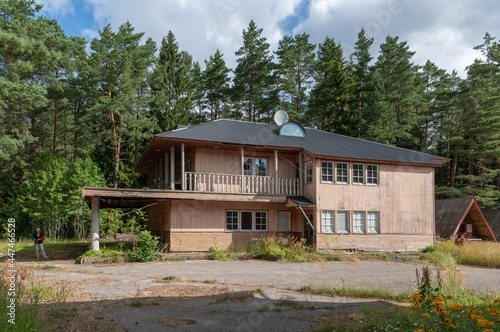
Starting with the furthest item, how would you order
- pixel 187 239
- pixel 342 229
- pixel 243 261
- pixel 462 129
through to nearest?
A: 1. pixel 462 129
2. pixel 342 229
3. pixel 187 239
4. pixel 243 261

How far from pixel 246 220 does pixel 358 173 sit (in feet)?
21.4

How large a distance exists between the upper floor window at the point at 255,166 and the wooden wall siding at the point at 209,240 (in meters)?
3.29

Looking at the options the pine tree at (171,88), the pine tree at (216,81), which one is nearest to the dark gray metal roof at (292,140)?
the pine tree at (171,88)

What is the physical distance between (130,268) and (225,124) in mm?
11178

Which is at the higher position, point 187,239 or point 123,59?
point 123,59

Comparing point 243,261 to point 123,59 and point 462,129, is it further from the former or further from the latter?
point 462,129

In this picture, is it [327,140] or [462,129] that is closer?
[327,140]

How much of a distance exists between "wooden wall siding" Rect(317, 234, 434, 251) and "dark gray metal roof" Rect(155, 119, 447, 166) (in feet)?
13.7

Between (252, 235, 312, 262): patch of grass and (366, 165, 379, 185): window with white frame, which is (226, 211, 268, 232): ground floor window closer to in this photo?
(252, 235, 312, 262): patch of grass

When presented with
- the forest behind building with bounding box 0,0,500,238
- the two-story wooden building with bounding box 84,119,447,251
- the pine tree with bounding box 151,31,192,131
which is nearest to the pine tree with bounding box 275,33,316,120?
the forest behind building with bounding box 0,0,500,238

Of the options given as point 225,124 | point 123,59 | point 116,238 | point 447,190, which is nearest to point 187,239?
point 225,124

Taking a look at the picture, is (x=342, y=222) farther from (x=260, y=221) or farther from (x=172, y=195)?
(x=172, y=195)

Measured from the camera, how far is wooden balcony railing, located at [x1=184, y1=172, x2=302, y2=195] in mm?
20547

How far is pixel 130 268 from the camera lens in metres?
14.9
